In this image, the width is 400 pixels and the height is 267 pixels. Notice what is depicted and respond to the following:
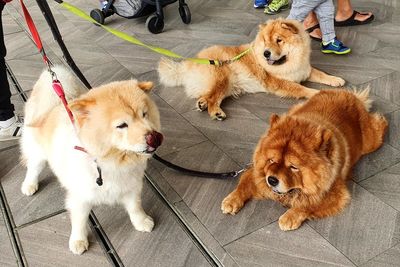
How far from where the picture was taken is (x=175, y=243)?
205 centimetres

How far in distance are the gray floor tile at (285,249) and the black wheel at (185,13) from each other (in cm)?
324

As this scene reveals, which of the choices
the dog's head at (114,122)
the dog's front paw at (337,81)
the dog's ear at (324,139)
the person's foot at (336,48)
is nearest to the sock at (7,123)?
the dog's head at (114,122)

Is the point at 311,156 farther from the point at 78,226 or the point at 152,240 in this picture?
the point at 78,226

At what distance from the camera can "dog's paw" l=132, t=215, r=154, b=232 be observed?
2090mm

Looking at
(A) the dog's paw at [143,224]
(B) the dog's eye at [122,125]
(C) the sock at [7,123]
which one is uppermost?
(B) the dog's eye at [122,125]

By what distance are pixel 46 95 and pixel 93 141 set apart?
611 millimetres

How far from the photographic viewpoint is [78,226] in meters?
1.98

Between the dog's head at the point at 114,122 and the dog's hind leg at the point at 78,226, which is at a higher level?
the dog's head at the point at 114,122

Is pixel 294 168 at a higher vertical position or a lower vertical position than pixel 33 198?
higher

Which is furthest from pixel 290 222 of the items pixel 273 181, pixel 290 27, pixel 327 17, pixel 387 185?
pixel 327 17

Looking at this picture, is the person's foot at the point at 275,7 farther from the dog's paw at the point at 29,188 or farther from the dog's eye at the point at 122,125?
the dog's eye at the point at 122,125

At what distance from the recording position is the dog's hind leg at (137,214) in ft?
6.55

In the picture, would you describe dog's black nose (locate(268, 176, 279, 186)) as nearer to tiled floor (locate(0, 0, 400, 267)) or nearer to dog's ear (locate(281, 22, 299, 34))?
tiled floor (locate(0, 0, 400, 267))

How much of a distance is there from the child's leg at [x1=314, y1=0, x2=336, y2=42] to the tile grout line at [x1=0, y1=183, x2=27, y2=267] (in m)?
3.06
